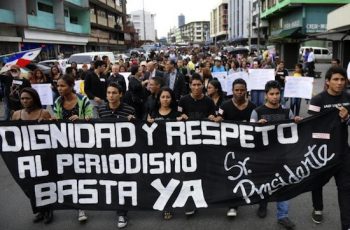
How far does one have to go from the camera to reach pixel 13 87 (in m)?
8.55

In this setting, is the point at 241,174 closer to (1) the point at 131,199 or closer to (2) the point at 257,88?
(1) the point at 131,199

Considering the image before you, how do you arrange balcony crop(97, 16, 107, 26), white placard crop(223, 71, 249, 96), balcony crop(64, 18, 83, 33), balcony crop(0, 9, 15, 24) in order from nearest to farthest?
1. white placard crop(223, 71, 249, 96)
2. balcony crop(0, 9, 15, 24)
3. balcony crop(64, 18, 83, 33)
4. balcony crop(97, 16, 107, 26)

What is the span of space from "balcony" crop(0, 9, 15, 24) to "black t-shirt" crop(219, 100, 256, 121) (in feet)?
79.3

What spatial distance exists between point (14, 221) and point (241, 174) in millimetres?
2706

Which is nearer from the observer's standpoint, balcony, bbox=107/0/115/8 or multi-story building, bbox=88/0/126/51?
multi-story building, bbox=88/0/126/51

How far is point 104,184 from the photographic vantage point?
460 cm

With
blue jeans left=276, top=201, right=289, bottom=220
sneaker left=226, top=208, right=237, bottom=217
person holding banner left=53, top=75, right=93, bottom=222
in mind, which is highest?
person holding banner left=53, top=75, right=93, bottom=222

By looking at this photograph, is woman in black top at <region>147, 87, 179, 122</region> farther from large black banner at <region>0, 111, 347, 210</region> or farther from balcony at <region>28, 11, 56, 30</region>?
balcony at <region>28, 11, 56, 30</region>

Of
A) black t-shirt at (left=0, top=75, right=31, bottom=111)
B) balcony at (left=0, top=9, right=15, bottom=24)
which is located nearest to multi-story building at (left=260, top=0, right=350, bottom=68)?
balcony at (left=0, top=9, right=15, bottom=24)

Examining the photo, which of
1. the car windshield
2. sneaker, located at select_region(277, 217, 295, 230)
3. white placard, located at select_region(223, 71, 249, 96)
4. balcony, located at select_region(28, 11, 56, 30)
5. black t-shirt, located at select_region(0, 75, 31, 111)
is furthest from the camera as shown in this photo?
balcony, located at select_region(28, 11, 56, 30)

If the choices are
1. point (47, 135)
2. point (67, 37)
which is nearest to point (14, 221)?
point (47, 135)

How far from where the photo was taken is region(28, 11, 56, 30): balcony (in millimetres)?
30841

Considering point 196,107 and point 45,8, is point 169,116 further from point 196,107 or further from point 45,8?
point 45,8

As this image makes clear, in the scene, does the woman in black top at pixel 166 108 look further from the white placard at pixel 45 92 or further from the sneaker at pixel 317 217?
the white placard at pixel 45 92
